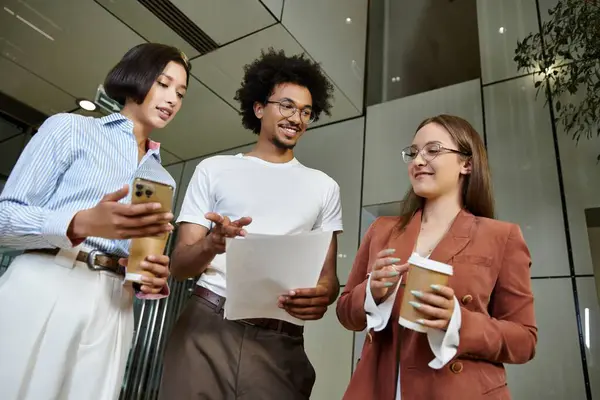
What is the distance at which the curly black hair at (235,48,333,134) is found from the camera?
6.04 ft

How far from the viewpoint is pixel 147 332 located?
4.05m

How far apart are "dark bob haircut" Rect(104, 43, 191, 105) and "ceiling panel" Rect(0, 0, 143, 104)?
1.76 meters

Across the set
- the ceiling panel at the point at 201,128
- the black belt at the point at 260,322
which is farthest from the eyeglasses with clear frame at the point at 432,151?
the ceiling panel at the point at 201,128

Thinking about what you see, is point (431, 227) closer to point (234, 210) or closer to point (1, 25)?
point (234, 210)

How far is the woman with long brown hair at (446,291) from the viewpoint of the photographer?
37.8 inches

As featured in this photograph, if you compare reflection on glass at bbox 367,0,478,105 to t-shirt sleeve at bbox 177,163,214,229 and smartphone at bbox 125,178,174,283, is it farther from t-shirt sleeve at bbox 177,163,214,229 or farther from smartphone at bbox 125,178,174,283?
smartphone at bbox 125,178,174,283

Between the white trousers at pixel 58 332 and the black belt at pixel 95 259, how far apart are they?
12 mm

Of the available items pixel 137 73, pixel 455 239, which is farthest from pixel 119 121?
pixel 455 239

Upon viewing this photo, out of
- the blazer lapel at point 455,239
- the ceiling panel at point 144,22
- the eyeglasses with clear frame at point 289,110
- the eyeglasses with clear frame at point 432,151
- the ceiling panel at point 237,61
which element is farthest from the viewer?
the ceiling panel at point 237,61

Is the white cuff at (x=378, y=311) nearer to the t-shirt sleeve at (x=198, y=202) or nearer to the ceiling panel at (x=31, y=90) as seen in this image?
the t-shirt sleeve at (x=198, y=202)

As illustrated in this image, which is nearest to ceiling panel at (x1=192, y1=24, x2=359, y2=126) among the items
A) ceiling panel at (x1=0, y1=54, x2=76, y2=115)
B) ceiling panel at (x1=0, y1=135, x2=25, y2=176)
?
ceiling panel at (x1=0, y1=54, x2=76, y2=115)

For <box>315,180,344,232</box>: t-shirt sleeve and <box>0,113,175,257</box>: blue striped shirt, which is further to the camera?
<box>315,180,344,232</box>: t-shirt sleeve

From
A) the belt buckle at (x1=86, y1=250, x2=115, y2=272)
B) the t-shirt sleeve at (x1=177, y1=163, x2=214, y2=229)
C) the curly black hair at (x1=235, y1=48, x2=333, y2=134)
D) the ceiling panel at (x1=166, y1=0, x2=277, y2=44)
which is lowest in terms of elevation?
the belt buckle at (x1=86, y1=250, x2=115, y2=272)

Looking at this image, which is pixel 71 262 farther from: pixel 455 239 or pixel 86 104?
pixel 86 104
